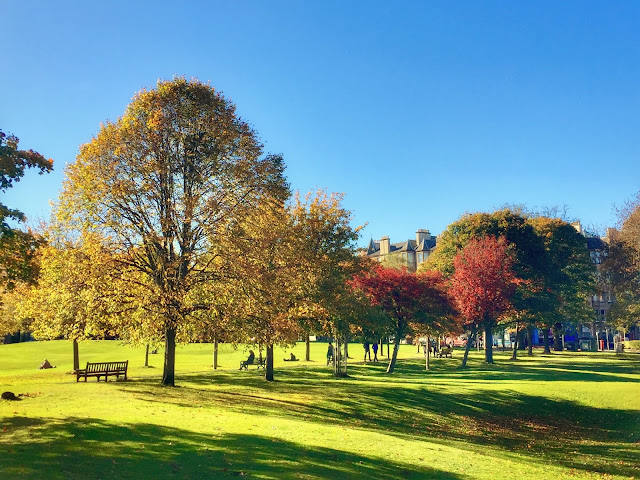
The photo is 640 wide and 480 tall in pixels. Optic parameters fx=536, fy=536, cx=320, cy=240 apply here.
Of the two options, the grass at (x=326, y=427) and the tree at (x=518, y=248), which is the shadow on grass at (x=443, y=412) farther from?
the tree at (x=518, y=248)

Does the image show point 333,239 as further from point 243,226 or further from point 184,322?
point 184,322

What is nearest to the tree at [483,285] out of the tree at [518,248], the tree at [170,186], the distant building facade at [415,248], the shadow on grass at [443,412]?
the tree at [518,248]

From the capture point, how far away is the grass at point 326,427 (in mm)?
13570

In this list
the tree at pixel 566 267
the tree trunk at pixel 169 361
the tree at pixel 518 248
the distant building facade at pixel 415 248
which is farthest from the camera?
the distant building facade at pixel 415 248

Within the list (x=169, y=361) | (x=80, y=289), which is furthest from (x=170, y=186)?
(x=169, y=361)

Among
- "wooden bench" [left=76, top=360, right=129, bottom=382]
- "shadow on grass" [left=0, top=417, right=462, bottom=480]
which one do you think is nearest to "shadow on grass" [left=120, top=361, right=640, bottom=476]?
"wooden bench" [left=76, top=360, right=129, bottom=382]

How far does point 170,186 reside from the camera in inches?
1086

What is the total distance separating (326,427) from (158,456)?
8.05 meters

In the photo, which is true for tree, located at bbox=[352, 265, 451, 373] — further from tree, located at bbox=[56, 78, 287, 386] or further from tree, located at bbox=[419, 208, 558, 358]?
tree, located at bbox=[419, 208, 558, 358]

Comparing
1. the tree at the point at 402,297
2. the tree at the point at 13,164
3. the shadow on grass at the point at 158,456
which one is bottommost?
the shadow on grass at the point at 158,456

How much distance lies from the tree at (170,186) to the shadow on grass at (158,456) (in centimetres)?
1035

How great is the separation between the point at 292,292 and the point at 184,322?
781 centimetres

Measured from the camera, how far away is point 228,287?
2659cm

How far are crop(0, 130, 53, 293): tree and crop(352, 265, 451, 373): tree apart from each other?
27133 mm
